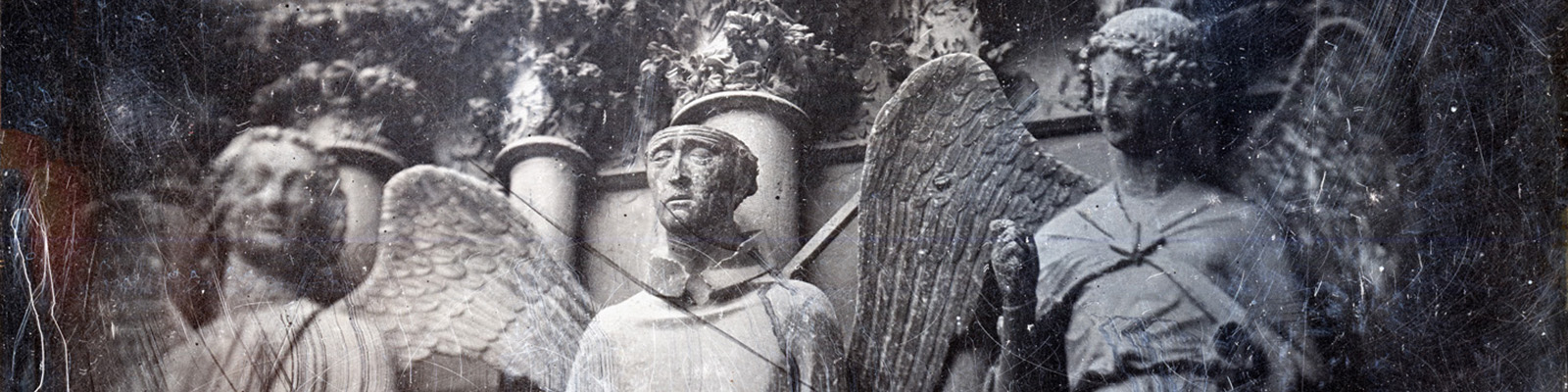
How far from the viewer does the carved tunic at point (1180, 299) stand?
230 centimetres

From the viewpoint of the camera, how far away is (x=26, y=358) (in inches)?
106

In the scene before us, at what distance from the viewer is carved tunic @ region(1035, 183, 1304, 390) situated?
230 centimetres

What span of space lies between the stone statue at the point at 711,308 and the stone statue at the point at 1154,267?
42cm

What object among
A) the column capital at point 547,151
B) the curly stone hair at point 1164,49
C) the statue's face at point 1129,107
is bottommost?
the column capital at point 547,151

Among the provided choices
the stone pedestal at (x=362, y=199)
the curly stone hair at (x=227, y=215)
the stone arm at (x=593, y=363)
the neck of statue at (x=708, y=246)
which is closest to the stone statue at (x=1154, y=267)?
the neck of statue at (x=708, y=246)

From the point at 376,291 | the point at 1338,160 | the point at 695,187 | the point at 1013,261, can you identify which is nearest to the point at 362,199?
the point at 376,291

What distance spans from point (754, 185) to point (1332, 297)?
118 centimetres

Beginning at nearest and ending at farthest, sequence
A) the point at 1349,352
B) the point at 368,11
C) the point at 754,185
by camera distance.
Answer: the point at 1349,352, the point at 754,185, the point at 368,11

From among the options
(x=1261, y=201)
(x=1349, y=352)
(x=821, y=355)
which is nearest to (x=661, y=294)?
(x=821, y=355)

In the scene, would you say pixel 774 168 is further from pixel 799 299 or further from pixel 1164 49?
pixel 1164 49

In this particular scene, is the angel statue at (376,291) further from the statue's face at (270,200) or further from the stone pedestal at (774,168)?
the stone pedestal at (774,168)

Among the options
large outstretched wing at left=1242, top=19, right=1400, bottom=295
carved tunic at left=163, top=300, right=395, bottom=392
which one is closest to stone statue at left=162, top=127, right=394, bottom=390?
carved tunic at left=163, top=300, right=395, bottom=392

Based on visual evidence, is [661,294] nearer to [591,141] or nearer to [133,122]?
[591,141]

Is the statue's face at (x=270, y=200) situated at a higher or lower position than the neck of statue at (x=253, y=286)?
higher
